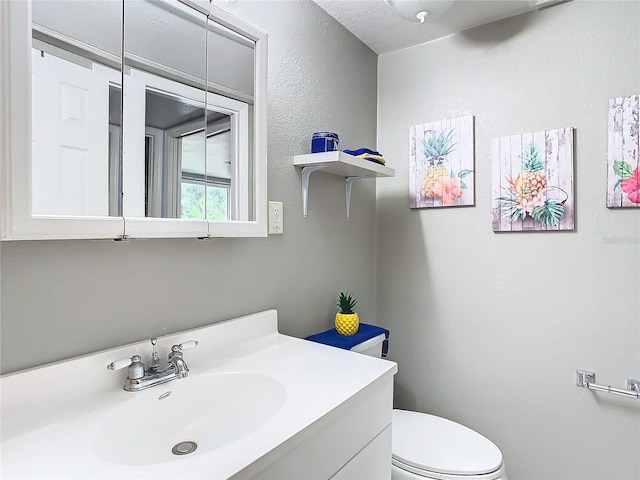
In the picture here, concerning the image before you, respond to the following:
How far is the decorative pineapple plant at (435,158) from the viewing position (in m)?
Result: 1.74

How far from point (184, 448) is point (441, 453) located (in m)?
0.89

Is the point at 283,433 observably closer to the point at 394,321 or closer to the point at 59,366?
the point at 59,366

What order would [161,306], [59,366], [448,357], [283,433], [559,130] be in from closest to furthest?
[283,433], [59,366], [161,306], [559,130], [448,357]

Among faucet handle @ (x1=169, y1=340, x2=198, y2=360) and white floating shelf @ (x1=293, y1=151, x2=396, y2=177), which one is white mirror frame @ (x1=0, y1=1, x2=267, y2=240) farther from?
white floating shelf @ (x1=293, y1=151, x2=396, y2=177)

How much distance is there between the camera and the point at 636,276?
1344mm

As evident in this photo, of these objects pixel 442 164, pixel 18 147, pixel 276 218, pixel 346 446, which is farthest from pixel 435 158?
pixel 18 147

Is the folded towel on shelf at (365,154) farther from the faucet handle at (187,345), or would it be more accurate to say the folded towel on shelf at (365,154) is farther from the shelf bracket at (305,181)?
the faucet handle at (187,345)

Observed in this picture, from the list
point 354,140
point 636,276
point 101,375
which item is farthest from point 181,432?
point 636,276

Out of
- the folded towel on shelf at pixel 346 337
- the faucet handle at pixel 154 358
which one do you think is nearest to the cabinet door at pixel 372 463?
the folded towel on shelf at pixel 346 337

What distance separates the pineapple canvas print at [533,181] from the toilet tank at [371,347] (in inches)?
28.2

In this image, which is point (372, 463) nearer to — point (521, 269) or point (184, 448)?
point (184, 448)

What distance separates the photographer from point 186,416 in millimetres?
884

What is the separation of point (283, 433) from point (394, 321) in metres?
1.32

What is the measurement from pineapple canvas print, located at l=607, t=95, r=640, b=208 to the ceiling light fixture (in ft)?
2.40
